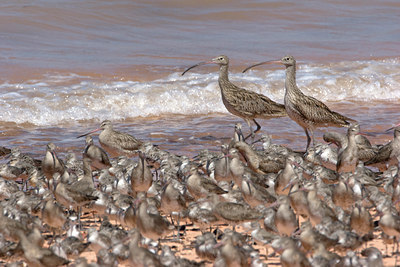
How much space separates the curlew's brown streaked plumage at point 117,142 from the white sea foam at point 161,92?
3814 millimetres

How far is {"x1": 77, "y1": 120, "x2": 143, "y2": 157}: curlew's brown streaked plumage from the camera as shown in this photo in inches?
460

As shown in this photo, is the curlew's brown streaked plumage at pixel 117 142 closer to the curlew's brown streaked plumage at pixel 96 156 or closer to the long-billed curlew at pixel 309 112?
the curlew's brown streaked plumage at pixel 96 156

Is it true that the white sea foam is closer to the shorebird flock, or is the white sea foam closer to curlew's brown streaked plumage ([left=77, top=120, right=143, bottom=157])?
curlew's brown streaked plumage ([left=77, top=120, right=143, bottom=157])

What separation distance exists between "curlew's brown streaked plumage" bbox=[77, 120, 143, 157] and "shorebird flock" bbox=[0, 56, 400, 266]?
2cm

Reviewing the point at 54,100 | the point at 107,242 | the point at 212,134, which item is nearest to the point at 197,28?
the point at 54,100

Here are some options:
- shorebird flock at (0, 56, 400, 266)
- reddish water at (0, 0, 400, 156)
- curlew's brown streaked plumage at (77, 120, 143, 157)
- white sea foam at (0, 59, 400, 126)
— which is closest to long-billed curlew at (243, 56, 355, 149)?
shorebird flock at (0, 56, 400, 266)

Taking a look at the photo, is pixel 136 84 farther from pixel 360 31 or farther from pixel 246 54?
pixel 360 31

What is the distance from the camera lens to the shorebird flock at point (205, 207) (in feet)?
21.1

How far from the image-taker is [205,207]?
304 inches

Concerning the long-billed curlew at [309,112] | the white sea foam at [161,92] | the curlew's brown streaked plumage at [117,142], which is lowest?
the white sea foam at [161,92]

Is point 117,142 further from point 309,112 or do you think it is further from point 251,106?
point 309,112

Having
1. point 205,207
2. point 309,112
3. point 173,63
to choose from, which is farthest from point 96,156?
point 173,63

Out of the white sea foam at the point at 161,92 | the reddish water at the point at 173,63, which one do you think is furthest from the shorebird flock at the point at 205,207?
the white sea foam at the point at 161,92

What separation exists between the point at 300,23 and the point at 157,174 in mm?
17838
